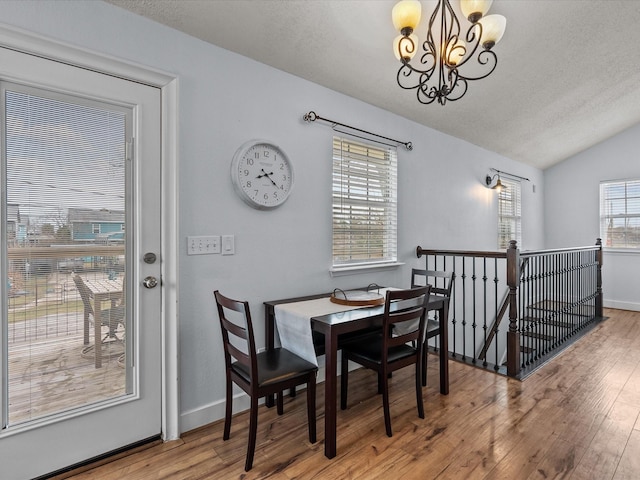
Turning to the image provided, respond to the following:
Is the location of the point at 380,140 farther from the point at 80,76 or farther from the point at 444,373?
the point at 80,76

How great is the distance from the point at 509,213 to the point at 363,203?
3330mm

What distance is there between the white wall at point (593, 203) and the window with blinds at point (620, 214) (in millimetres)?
88

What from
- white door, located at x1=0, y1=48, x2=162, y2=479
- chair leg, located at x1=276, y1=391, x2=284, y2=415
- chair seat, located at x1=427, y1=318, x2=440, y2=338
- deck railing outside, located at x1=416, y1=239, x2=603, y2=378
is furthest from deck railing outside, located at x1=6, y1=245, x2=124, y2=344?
deck railing outside, located at x1=416, y1=239, x2=603, y2=378

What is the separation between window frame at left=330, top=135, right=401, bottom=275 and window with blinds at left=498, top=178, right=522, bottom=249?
2551mm

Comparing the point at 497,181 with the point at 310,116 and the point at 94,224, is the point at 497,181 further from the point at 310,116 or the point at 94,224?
the point at 94,224

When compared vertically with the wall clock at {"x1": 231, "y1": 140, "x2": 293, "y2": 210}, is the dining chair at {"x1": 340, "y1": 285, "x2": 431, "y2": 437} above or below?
below

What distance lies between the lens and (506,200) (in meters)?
5.20

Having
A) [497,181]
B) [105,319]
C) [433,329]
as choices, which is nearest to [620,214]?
[497,181]

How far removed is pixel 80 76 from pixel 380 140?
7.58 feet

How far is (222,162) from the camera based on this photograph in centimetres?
221

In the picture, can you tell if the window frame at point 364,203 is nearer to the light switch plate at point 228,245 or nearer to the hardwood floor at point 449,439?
the light switch plate at point 228,245

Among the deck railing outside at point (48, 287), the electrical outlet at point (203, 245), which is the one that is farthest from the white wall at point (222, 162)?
the deck railing outside at point (48, 287)

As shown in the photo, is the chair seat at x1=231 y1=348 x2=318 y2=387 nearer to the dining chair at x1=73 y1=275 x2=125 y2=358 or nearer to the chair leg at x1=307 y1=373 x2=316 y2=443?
the chair leg at x1=307 y1=373 x2=316 y2=443

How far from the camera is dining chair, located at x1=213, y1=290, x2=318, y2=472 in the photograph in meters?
1.72
